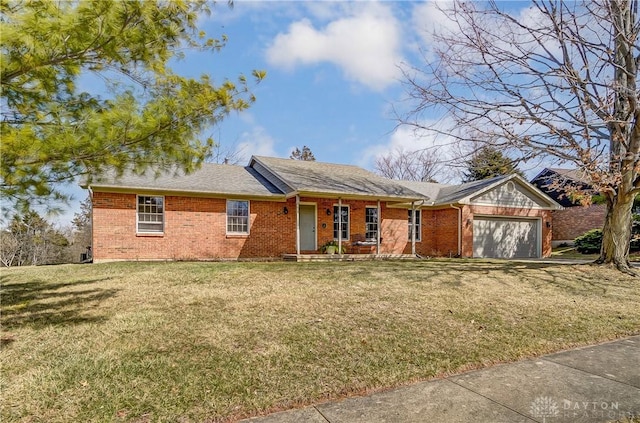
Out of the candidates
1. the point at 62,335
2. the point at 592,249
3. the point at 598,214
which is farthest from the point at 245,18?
the point at 598,214

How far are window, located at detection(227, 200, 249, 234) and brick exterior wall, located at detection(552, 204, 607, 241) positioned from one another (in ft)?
77.9

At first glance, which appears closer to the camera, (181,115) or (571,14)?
(181,115)

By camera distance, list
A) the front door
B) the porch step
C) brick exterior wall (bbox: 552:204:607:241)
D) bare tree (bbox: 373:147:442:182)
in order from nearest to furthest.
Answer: the porch step
the front door
brick exterior wall (bbox: 552:204:607:241)
bare tree (bbox: 373:147:442:182)

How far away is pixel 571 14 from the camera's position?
9.94 m

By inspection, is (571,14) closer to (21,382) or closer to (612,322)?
(612,322)

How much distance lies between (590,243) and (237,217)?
20.6 meters

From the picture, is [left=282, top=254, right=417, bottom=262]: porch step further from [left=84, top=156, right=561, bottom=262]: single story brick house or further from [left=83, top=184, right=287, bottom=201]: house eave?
[left=83, top=184, right=287, bottom=201]: house eave

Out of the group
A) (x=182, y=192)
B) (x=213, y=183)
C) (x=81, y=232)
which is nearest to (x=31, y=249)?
(x=81, y=232)

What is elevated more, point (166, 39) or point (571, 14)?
point (571, 14)

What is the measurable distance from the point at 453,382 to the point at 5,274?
37.6 ft

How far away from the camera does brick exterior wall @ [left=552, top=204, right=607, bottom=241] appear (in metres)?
25.6

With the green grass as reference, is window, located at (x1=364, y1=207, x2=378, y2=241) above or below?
above

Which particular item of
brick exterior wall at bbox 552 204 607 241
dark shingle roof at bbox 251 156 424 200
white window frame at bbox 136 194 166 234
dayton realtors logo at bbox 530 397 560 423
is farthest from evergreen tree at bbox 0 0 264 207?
brick exterior wall at bbox 552 204 607 241

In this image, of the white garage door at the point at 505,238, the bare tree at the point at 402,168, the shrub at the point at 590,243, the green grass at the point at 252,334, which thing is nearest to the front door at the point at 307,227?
the green grass at the point at 252,334
